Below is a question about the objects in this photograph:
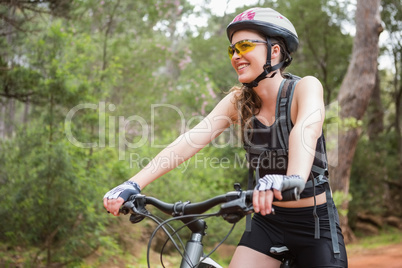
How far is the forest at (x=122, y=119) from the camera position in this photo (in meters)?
6.30

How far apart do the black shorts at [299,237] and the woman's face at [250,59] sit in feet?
2.66

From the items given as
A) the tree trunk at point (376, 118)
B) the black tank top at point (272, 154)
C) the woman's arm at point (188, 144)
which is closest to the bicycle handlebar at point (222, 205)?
the woman's arm at point (188, 144)

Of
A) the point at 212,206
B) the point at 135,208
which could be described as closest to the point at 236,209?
the point at 212,206

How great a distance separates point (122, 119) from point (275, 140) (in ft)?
33.2

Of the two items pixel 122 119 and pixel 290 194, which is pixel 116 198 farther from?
pixel 122 119

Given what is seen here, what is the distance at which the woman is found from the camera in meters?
2.36

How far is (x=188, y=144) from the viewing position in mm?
2666

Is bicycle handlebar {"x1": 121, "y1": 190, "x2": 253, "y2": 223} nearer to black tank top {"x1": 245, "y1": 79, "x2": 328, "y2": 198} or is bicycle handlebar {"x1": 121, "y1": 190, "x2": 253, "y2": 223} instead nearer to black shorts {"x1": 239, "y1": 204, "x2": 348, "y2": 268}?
black tank top {"x1": 245, "y1": 79, "x2": 328, "y2": 198}

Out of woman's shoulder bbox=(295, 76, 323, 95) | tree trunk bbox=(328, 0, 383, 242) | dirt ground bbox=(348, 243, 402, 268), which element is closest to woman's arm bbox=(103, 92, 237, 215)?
woman's shoulder bbox=(295, 76, 323, 95)

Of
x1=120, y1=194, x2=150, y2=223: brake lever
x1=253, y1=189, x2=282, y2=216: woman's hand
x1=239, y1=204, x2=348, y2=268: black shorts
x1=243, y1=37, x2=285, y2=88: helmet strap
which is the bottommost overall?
x1=239, y1=204, x2=348, y2=268: black shorts

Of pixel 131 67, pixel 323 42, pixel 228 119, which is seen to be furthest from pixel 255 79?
pixel 323 42

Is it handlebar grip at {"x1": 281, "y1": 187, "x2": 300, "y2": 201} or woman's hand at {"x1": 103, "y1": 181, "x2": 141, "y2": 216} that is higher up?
handlebar grip at {"x1": 281, "y1": 187, "x2": 300, "y2": 201}

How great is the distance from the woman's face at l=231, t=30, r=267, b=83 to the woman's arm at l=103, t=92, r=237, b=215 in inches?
11.9

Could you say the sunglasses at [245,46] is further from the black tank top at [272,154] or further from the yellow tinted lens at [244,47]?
the black tank top at [272,154]
